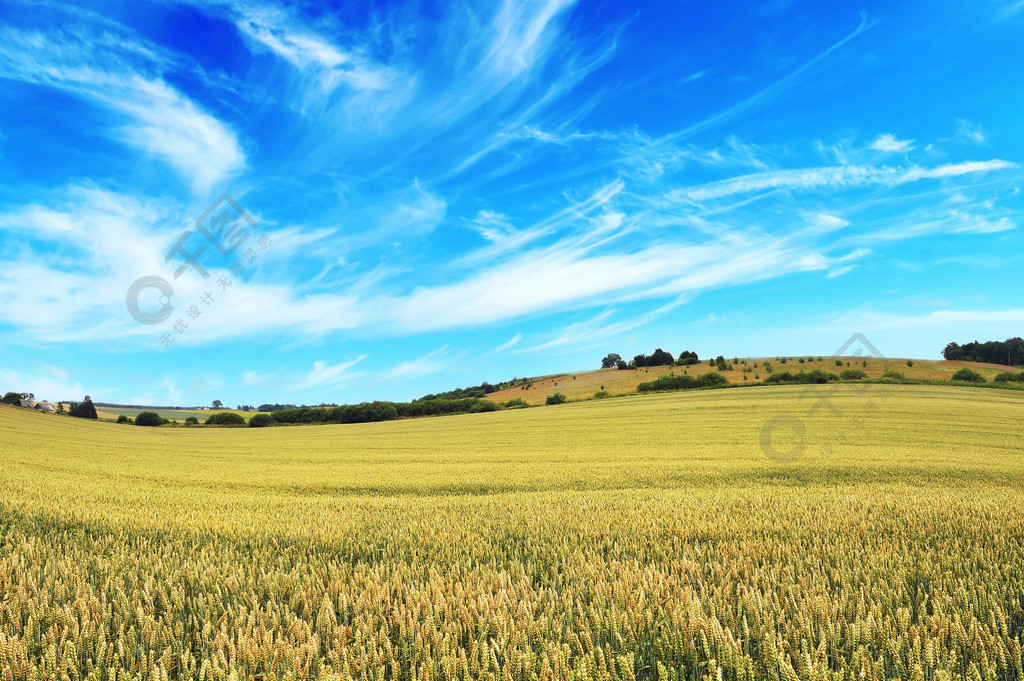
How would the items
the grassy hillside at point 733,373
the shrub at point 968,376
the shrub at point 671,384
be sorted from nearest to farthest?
the shrub at point 968,376 → the grassy hillside at point 733,373 → the shrub at point 671,384

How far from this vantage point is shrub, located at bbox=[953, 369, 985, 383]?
4990 centimetres

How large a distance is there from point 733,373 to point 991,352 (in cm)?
3890

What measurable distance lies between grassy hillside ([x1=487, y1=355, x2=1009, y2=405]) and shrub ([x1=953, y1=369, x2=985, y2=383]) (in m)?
0.62

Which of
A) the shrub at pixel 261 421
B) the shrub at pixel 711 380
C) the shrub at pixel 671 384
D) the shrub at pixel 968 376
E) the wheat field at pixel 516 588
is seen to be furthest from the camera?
the shrub at pixel 261 421

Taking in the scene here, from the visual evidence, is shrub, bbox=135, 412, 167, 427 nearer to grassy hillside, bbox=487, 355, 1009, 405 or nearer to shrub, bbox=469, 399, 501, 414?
shrub, bbox=469, 399, 501, 414

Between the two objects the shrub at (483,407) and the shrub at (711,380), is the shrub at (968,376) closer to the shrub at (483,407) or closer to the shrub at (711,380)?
the shrub at (711,380)

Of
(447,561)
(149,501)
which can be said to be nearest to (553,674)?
(447,561)

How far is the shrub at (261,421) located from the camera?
7181cm

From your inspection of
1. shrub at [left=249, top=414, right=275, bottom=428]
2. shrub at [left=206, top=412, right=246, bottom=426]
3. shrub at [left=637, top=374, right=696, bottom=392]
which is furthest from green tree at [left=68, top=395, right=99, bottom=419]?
shrub at [left=637, top=374, right=696, bottom=392]

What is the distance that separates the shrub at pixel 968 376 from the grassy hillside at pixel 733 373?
24.5 inches

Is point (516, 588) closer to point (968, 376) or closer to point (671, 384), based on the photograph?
point (671, 384)

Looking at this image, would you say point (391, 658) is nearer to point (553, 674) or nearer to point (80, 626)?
point (553, 674)

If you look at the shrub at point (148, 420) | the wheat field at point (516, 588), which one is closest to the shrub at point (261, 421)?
the shrub at point (148, 420)

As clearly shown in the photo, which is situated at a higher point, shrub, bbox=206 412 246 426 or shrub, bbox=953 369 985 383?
shrub, bbox=206 412 246 426
